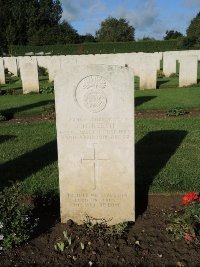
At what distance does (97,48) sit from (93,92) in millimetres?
46146

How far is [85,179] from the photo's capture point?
462 cm

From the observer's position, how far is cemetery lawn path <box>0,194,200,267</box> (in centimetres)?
390

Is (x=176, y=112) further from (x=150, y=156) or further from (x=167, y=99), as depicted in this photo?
(x=150, y=156)

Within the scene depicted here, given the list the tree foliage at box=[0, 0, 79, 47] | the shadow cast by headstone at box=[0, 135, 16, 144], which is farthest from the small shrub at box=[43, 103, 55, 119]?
the tree foliage at box=[0, 0, 79, 47]

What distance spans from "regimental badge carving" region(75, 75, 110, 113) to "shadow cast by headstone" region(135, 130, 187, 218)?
5.02ft

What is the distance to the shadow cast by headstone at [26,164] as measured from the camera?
20.1ft

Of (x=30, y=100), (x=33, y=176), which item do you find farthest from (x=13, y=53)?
(x=33, y=176)

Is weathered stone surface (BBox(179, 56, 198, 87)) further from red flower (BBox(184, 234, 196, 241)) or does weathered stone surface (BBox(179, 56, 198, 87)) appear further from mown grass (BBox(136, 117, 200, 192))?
red flower (BBox(184, 234, 196, 241))

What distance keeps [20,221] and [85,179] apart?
3.00ft

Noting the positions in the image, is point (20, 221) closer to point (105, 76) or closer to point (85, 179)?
point (85, 179)

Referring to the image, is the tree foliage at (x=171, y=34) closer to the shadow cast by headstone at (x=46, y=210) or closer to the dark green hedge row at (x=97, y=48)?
the dark green hedge row at (x=97, y=48)

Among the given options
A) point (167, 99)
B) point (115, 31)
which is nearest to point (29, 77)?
point (167, 99)

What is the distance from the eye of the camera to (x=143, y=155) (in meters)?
7.08

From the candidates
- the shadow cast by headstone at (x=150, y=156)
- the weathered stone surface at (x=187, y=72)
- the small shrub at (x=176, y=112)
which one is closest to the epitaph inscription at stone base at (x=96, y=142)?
the shadow cast by headstone at (x=150, y=156)
